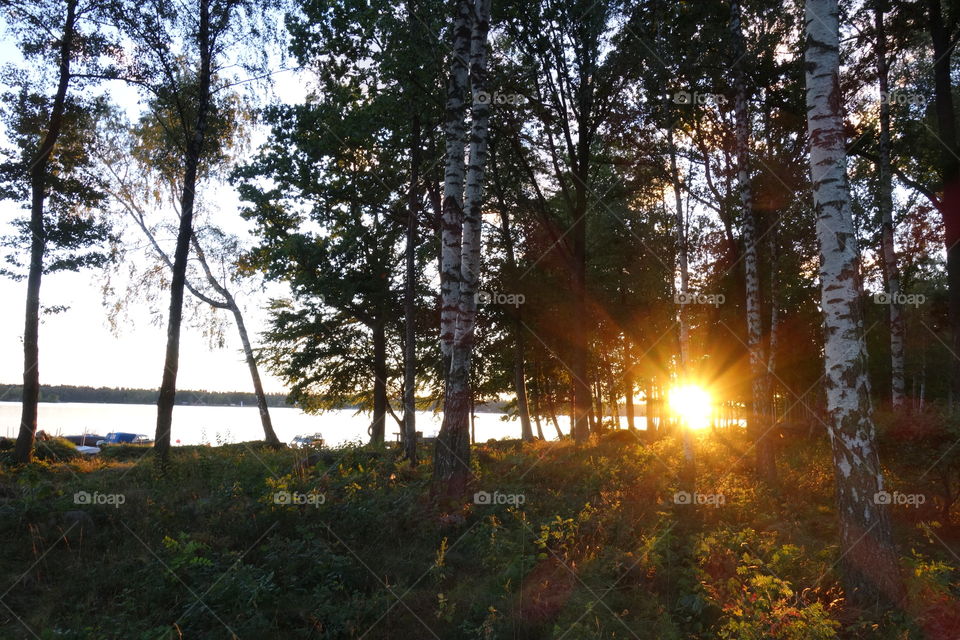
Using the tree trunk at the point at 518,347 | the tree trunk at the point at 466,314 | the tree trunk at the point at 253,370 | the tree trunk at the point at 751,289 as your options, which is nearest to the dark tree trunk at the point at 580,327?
the tree trunk at the point at 518,347

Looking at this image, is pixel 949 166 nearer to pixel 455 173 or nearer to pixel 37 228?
pixel 455 173

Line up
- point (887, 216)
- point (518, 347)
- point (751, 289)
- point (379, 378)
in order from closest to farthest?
point (751, 289)
point (887, 216)
point (518, 347)
point (379, 378)

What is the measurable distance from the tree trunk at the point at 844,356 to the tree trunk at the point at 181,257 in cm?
1334

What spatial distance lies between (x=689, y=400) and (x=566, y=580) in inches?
294

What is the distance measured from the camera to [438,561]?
744 cm

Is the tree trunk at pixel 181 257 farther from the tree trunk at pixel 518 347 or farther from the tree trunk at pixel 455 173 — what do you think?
the tree trunk at pixel 518 347

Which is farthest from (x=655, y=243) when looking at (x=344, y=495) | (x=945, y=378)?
(x=945, y=378)

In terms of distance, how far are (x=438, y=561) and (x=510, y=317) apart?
1862cm

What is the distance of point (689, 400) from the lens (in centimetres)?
1324

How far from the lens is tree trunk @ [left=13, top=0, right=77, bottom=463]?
15.2 meters

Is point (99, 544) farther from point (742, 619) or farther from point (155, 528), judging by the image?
point (742, 619)

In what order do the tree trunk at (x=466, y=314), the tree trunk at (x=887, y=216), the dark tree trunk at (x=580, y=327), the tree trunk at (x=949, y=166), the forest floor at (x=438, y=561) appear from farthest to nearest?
the dark tree trunk at (x=580, y=327)
the tree trunk at (x=887, y=216)
the tree trunk at (x=949, y=166)
the tree trunk at (x=466, y=314)
the forest floor at (x=438, y=561)

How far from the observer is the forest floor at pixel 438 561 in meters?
5.99

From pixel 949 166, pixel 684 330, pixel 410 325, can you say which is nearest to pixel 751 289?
pixel 684 330
